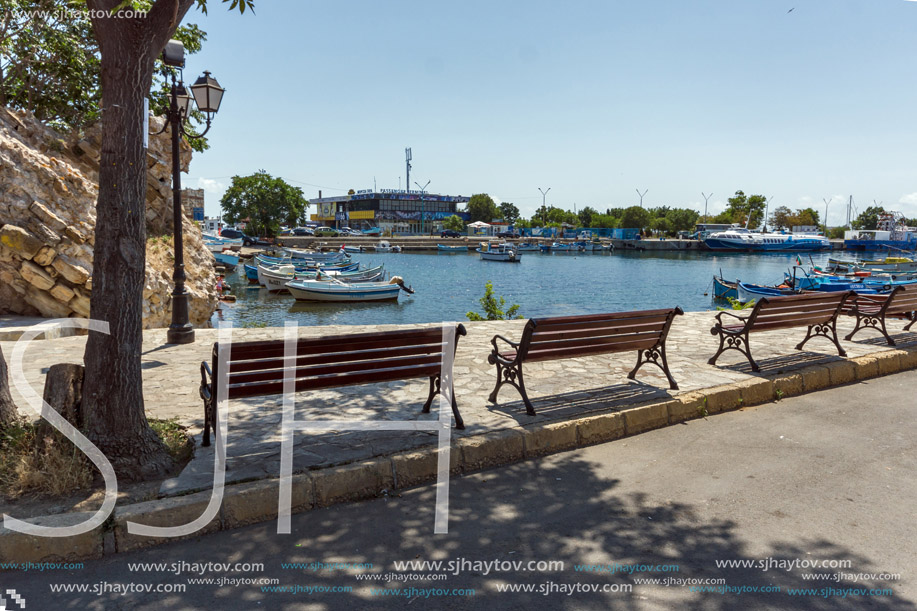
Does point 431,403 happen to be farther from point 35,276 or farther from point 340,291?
point 340,291

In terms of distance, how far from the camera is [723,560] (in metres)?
3.01

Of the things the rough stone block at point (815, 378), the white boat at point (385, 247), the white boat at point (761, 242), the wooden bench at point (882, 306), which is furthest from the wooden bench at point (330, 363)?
the white boat at point (761, 242)

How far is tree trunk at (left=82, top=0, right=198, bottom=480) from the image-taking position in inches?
141

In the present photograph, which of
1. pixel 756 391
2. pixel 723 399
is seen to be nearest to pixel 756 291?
pixel 756 391

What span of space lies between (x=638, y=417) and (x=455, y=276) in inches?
1738

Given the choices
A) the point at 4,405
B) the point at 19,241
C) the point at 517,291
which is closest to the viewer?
the point at 4,405

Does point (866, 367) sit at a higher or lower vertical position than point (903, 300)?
lower

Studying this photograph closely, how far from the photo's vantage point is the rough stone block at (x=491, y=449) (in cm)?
420

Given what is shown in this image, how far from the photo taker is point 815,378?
6.27 m

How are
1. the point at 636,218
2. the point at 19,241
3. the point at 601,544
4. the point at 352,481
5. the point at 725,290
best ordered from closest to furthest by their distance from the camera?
the point at 601,544 → the point at 352,481 → the point at 19,241 → the point at 725,290 → the point at 636,218

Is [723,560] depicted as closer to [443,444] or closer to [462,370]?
[443,444]

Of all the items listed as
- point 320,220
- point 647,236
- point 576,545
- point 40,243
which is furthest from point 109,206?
point 320,220

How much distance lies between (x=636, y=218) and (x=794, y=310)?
11139 centimetres

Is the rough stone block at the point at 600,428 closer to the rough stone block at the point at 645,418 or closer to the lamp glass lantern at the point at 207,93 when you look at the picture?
the rough stone block at the point at 645,418
